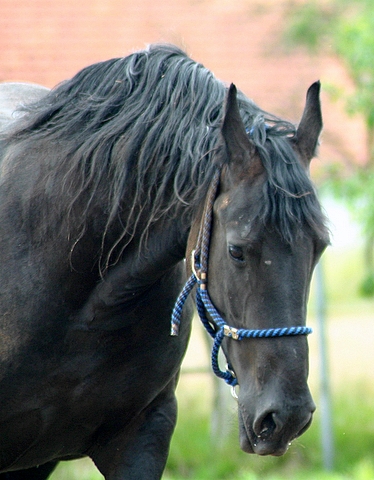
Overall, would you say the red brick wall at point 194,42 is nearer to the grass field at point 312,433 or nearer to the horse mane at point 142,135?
the grass field at point 312,433

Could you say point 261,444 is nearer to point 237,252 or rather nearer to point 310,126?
point 237,252

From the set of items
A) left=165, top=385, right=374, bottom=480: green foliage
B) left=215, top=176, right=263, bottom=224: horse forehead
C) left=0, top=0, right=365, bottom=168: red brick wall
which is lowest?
left=165, top=385, right=374, bottom=480: green foliage

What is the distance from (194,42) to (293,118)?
2484 mm

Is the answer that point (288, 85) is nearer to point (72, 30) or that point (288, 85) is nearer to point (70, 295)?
point (72, 30)

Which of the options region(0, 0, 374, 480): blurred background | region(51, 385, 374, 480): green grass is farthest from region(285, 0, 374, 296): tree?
region(51, 385, 374, 480): green grass

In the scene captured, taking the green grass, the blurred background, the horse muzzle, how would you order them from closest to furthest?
1. the horse muzzle
2. the green grass
3. the blurred background

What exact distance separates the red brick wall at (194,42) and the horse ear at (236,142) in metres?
7.38

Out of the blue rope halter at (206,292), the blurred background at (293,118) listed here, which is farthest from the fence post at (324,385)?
the blue rope halter at (206,292)

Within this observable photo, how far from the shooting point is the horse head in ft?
7.66

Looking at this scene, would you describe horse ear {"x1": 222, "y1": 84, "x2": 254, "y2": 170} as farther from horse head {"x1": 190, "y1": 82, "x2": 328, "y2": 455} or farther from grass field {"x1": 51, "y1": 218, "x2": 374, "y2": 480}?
grass field {"x1": 51, "y1": 218, "x2": 374, "y2": 480}

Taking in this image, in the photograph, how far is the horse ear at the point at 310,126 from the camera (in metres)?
2.63

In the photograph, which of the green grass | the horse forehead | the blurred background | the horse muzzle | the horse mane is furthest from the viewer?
the blurred background

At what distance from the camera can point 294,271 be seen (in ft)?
7.77

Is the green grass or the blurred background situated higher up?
the blurred background
